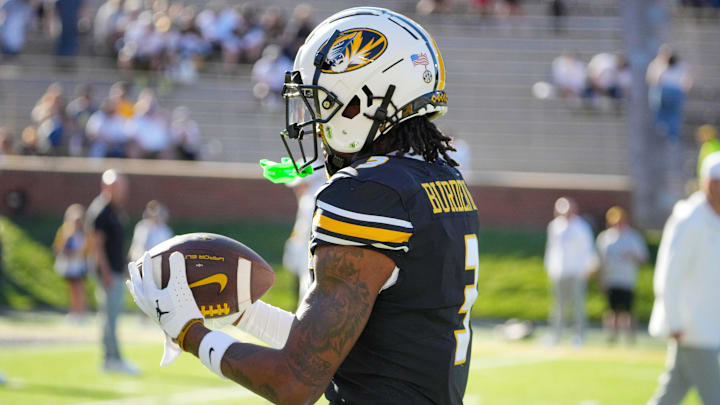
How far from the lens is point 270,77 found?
66.0 ft

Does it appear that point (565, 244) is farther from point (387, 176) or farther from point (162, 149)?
point (387, 176)

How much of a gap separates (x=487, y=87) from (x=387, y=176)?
59.3 ft

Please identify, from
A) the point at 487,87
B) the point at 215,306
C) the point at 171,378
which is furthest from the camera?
the point at 487,87

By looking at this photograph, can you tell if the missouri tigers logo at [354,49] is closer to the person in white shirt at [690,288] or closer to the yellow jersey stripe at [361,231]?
the yellow jersey stripe at [361,231]

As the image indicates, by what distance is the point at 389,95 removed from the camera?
9.41 ft

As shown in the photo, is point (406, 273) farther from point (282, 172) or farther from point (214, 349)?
point (282, 172)

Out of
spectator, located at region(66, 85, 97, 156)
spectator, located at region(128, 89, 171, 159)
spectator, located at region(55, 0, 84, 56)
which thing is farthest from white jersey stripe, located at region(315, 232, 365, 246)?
spectator, located at region(55, 0, 84, 56)

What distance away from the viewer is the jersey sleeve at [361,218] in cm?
262

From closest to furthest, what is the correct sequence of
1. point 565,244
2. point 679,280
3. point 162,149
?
point 679,280, point 565,244, point 162,149

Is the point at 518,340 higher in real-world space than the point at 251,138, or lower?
lower

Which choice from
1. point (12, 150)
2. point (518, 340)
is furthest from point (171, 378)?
point (12, 150)

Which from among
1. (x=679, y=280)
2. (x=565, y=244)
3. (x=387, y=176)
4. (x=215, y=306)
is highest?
(x=387, y=176)

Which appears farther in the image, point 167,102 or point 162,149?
point 167,102

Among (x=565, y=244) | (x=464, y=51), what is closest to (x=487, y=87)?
(x=464, y=51)
